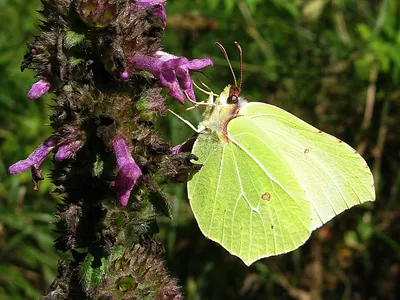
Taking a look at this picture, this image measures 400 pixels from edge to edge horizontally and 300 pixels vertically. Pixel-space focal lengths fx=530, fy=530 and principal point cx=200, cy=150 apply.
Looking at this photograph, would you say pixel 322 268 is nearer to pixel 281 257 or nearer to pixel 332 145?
pixel 281 257

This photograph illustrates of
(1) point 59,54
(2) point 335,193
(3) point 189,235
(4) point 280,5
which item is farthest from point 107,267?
(4) point 280,5

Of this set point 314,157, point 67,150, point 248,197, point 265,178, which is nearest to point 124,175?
point 67,150

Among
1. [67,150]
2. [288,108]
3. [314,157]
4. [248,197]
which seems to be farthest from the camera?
[288,108]

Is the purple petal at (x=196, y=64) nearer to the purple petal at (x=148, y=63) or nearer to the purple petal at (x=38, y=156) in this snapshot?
the purple petal at (x=148, y=63)

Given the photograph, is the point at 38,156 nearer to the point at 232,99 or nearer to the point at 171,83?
the point at 171,83

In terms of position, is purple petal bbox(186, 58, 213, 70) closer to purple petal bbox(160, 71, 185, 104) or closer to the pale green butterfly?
purple petal bbox(160, 71, 185, 104)

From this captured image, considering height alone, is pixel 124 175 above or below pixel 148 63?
below

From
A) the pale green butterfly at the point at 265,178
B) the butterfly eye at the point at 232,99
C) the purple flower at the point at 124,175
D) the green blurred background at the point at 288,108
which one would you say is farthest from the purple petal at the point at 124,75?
the green blurred background at the point at 288,108
